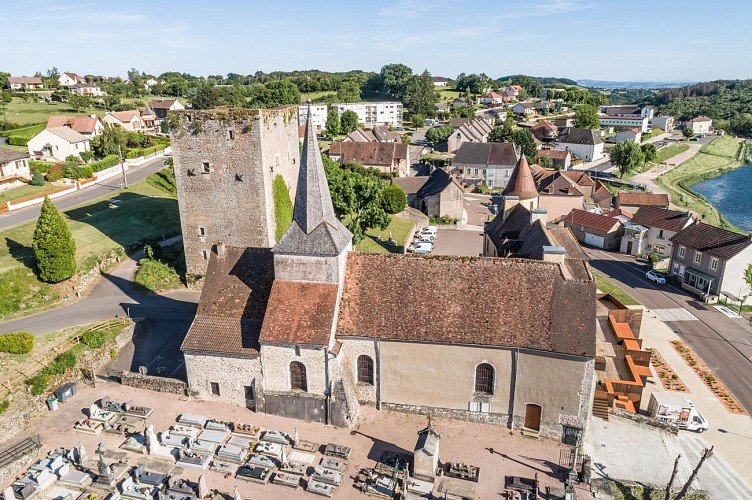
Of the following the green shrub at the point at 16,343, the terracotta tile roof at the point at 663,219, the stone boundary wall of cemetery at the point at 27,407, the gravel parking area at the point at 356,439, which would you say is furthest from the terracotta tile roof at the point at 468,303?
the terracotta tile roof at the point at 663,219

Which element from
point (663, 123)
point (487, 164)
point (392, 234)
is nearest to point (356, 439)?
point (392, 234)

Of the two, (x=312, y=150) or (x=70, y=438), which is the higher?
(x=312, y=150)

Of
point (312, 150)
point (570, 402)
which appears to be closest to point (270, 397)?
point (312, 150)

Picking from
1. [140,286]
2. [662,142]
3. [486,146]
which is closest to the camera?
[140,286]

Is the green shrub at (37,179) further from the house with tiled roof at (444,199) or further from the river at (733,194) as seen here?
the river at (733,194)

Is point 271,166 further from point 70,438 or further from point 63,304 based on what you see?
point 70,438

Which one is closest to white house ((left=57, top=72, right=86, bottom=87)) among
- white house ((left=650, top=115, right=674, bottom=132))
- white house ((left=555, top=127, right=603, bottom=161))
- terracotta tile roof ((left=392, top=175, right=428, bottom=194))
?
terracotta tile roof ((left=392, top=175, right=428, bottom=194))

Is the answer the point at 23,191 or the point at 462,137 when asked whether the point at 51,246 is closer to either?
the point at 23,191
